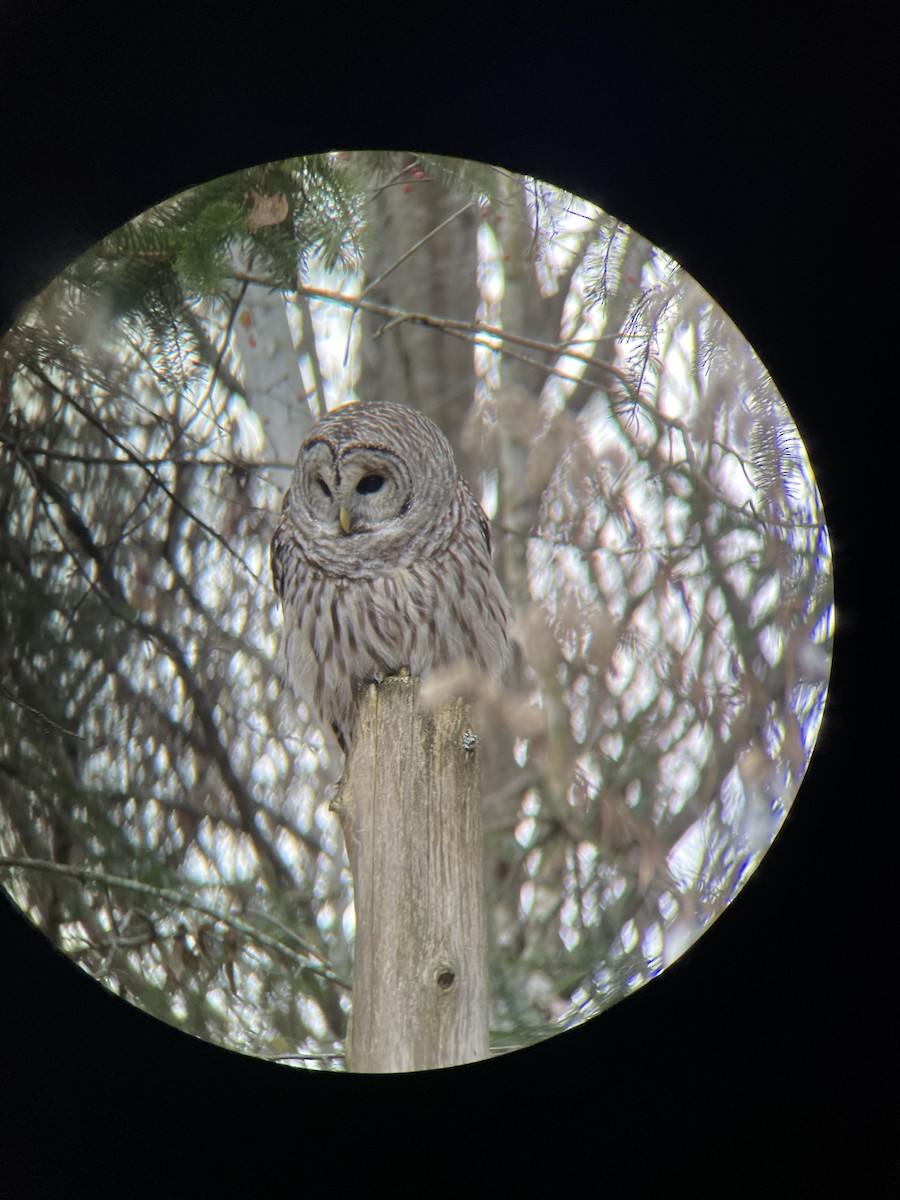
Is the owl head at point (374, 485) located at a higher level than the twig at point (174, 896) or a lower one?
higher

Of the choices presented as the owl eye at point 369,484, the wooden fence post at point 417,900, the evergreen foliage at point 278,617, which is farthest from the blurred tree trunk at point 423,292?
the wooden fence post at point 417,900

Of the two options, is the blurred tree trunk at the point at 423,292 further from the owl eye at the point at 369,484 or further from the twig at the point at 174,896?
the twig at the point at 174,896

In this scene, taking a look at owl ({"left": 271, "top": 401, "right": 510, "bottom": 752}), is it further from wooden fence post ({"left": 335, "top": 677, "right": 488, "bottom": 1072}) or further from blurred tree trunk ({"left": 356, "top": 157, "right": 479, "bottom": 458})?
wooden fence post ({"left": 335, "top": 677, "right": 488, "bottom": 1072})

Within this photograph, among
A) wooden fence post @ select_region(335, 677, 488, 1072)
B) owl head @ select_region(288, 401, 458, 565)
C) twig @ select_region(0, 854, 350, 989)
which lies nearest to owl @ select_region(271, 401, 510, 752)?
owl head @ select_region(288, 401, 458, 565)

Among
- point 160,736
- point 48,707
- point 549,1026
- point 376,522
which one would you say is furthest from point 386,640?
point 549,1026

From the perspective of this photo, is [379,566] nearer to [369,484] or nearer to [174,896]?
[369,484]

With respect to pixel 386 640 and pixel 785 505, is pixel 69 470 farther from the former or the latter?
pixel 785 505

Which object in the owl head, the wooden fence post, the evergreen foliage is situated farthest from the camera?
the owl head

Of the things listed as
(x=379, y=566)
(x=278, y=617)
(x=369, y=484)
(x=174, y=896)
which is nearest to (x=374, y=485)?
(x=369, y=484)
